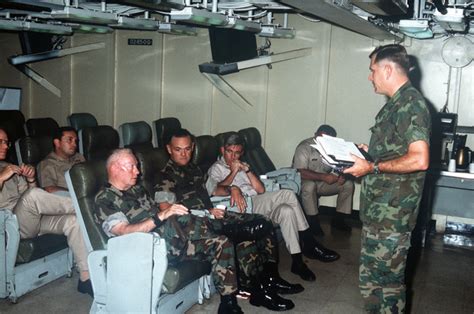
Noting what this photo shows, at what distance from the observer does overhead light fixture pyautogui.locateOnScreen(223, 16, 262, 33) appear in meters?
4.99

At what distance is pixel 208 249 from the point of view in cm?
329

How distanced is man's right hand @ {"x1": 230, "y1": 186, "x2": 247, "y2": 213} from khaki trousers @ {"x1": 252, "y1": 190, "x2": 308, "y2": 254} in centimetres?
31

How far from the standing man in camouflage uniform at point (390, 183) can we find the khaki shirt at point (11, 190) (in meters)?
2.39

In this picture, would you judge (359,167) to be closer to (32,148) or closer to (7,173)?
(7,173)

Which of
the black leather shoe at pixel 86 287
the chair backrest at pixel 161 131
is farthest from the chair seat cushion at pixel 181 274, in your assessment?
the chair backrest at pixel 161 131

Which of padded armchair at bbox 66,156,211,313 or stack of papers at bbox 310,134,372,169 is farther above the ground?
stack of papers at bbox 310,134,372,169

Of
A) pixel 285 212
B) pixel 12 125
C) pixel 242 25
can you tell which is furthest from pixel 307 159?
pixel 12 125

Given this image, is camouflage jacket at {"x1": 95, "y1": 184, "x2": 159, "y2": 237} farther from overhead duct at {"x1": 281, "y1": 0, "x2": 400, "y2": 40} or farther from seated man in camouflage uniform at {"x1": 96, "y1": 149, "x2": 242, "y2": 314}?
overhead duct at {"x1": 281, "y1": 0, "x2": 400, "y2": 40}

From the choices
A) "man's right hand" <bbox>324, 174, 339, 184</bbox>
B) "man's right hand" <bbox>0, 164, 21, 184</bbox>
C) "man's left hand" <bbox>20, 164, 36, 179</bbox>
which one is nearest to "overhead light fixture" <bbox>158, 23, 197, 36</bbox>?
"man's right hand" <bbox>324, 174, 339, 184</bbox>

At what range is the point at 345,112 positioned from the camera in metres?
6.39

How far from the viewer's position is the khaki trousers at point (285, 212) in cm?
415

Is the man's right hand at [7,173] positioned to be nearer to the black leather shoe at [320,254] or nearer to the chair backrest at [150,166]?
the chair backrest at [150,166]

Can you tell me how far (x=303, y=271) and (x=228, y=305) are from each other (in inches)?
41.4

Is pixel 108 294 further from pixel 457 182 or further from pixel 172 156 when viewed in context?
pixel 457 182
